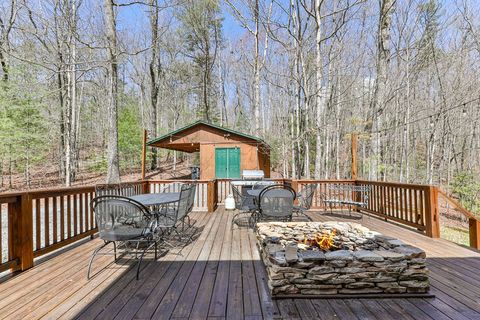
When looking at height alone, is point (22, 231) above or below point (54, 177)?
below

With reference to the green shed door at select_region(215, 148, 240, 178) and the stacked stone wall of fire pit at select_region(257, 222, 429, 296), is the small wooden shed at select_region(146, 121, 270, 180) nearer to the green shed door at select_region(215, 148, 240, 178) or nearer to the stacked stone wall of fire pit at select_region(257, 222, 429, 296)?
the green shed door at select_region(215, 148, 240, 178)

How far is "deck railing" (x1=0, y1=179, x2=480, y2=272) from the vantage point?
264 cm

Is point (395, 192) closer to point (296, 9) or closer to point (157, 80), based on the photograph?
point (296, 9)

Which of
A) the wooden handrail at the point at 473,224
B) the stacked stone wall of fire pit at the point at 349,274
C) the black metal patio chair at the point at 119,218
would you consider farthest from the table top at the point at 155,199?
the wooden handrail at the point at 473,224

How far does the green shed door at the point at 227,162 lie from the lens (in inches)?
460

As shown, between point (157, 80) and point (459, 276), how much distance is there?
1816cm

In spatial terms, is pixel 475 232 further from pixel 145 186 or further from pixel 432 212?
pixel 145 186

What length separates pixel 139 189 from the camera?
5.69m

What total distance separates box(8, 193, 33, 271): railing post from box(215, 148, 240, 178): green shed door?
9.04 m

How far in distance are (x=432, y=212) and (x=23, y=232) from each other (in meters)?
5.59

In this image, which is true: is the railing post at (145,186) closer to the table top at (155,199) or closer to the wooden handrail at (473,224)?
the table top at (155,199)

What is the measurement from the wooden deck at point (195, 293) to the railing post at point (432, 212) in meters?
0.65

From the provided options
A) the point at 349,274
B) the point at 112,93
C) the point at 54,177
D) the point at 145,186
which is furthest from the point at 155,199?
the point at 54,177

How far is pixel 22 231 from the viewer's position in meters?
2.66
